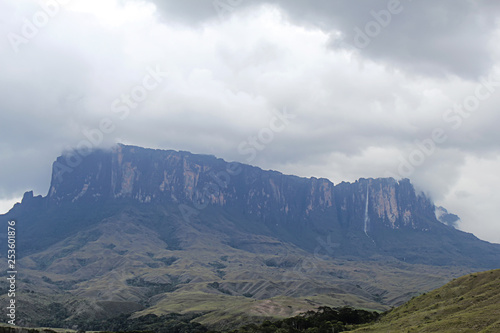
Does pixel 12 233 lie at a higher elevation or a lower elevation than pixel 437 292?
higher

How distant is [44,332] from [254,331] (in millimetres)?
92413

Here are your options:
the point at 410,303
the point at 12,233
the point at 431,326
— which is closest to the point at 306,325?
the point at 410,303

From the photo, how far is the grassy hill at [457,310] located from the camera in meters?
86.5

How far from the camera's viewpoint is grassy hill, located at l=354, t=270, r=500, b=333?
8647 cm

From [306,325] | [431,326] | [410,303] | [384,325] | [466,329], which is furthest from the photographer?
[306,325]

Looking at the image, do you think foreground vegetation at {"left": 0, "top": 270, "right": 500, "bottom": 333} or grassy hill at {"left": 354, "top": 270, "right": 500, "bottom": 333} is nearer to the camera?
grassy hill at {"left": 354, "top": 270, "right": 500, "bottom": 333}

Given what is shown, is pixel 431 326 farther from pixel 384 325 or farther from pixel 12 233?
pixel 12 233

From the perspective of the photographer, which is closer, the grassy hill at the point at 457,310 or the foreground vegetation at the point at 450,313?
the grassy hill at the point at 457,310

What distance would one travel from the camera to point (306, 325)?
165 metres

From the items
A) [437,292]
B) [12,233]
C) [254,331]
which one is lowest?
[254,331]

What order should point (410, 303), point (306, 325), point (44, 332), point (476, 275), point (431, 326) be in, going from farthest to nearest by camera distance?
1. point (44, 332)
2. point (306, 325)
3. point (410, 303)
4. point (476, 275)
5. point (431, 326)

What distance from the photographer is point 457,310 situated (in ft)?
347

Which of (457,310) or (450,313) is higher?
(457,310)

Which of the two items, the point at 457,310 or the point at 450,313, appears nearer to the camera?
the point at 450,313
